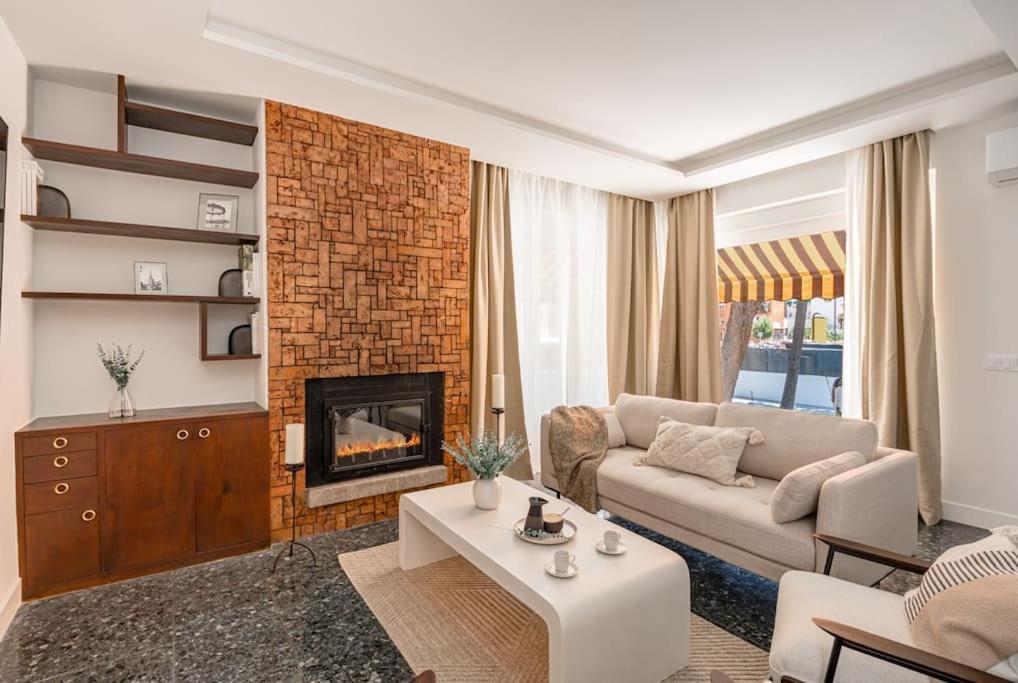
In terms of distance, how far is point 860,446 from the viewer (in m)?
2.83

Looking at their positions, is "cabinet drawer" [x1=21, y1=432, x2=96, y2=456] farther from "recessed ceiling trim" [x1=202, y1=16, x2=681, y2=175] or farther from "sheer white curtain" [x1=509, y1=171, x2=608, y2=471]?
"sheer white curtain" [x1=509, y1=171, x2=608, y2=471]

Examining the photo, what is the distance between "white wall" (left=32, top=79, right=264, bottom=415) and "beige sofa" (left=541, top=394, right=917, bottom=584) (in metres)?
2.49

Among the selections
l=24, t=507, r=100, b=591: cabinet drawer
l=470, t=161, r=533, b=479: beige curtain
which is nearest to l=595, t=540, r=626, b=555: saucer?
l=470, t=161, r=533, b=479: beige curtain

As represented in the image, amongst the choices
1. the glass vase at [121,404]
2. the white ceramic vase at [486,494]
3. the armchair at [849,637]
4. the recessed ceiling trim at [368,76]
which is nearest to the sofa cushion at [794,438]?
the armchair at [849,637]

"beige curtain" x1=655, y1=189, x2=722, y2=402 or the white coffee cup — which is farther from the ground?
"beige curtain" x1=655, y1=189, x2=722, y2=402

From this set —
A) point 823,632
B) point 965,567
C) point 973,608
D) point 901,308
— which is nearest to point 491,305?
point 901,308

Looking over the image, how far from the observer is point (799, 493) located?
244 cm

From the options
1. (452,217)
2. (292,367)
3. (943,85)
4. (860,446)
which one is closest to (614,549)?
(860,446)

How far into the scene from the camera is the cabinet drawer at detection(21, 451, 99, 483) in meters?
2.58

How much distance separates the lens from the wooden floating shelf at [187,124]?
3.04m

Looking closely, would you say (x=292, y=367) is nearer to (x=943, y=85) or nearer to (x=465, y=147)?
(x=465, y=147)

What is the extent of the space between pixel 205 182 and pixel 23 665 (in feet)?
8.73

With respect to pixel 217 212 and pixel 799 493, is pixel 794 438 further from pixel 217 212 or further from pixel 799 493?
pixel 217 212

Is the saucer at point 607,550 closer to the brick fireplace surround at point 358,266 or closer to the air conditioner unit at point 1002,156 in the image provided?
the brick fireplace surround at point 358,266
